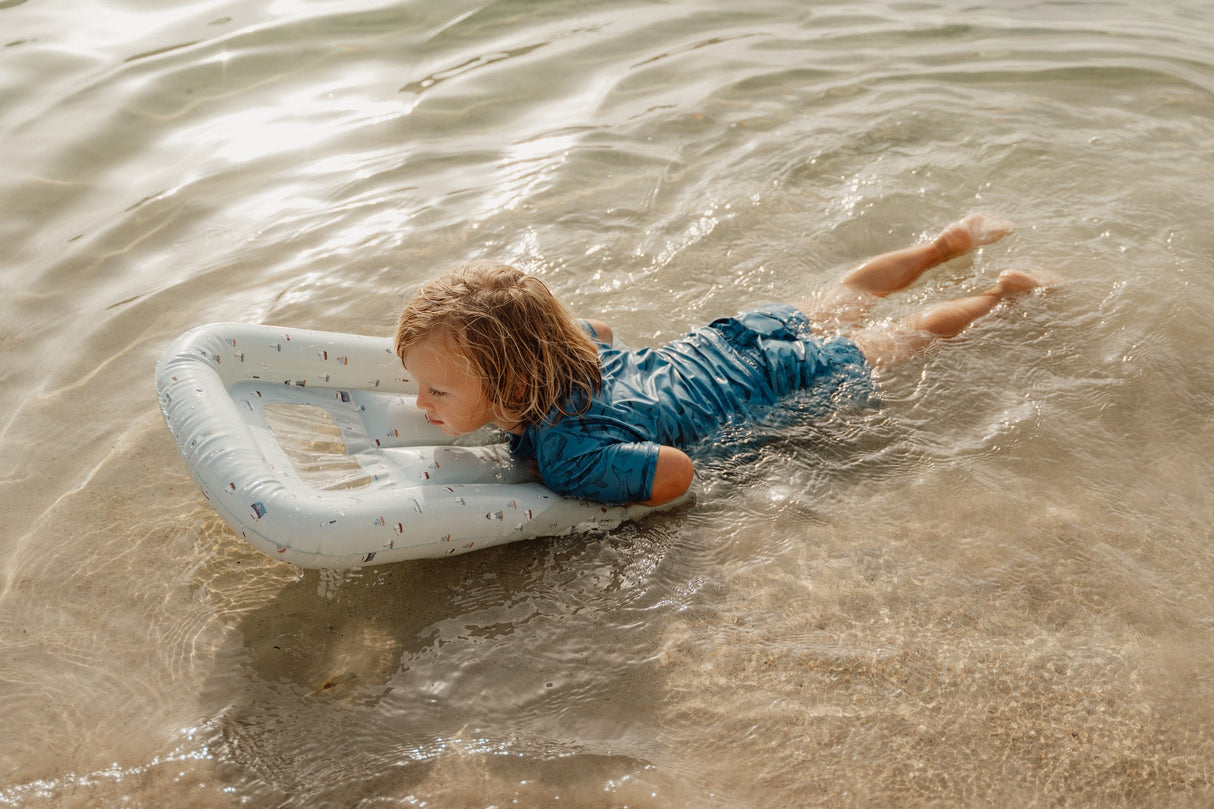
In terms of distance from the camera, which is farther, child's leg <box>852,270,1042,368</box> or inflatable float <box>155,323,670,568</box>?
child's leg <box>852,270,1042,368</box>

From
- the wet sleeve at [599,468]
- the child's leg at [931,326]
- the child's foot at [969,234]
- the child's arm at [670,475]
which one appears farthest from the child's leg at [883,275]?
the wet sleeve at [599,468]

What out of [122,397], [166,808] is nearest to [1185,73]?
[122,397]

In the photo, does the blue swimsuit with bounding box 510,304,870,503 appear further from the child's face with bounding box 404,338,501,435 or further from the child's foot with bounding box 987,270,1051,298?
the child's foot with bounding box 987,270,1051,298

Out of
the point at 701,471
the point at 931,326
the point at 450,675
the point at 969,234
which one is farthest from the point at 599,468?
the point at 969,234

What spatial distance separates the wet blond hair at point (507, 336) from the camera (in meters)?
2.93

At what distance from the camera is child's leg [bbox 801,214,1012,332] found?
13.1ft

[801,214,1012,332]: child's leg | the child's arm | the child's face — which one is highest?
the child's face

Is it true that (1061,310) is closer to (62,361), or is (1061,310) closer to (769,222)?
(769,222)

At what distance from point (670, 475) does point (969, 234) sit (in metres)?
2.12

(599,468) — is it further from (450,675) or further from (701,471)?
(450,675)

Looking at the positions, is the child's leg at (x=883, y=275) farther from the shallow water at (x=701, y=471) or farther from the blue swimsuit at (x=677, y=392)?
the blue swimsuit at (x=677, y=392)

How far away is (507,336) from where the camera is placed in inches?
116

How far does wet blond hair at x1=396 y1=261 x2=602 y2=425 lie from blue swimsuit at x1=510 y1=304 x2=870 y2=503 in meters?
0.08

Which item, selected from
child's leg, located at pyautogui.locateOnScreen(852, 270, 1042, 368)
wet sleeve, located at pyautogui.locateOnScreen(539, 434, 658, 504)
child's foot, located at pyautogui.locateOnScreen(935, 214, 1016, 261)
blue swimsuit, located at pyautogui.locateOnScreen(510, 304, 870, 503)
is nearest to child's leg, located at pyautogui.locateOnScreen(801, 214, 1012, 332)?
child's foot, located at pyautogui.locateOnScreen(935, 214, 1016, 261)
